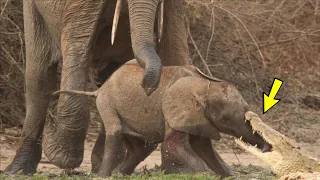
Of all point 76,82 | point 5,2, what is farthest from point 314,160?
point 5,2

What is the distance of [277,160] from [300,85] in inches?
280

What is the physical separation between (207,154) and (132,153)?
0.62 metres

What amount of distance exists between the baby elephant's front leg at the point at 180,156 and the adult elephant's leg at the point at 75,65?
3.91 ft

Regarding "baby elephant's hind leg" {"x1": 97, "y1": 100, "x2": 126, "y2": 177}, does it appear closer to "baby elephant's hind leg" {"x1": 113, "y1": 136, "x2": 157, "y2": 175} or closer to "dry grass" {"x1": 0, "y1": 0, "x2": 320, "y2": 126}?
"baby elephant's hind leg" {"x1": 113, "y1": 136, "x2": 157, "y2": 175}

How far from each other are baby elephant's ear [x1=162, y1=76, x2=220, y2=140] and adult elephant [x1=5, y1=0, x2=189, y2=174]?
38 cm

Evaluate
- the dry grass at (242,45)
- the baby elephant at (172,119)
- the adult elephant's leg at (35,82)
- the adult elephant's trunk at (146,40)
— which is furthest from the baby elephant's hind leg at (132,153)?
the dry grass at (242,45)

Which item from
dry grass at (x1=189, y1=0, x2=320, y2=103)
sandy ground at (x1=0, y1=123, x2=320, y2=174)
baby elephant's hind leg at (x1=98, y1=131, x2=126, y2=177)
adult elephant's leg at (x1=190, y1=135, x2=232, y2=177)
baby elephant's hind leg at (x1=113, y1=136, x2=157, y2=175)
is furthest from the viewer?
dry grass at (x1=189, y1=0, x2=320, y2=103)

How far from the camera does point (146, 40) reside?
6176mm

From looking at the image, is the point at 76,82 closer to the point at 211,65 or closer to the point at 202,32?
the point at 211,65

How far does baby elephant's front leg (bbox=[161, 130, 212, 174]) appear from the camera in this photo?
229 inches

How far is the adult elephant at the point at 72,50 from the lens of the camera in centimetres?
693

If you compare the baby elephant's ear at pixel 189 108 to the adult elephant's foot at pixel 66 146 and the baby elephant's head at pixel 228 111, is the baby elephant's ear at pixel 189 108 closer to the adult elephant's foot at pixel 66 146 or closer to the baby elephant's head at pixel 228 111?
the baby elephant's head at pixel 228 111

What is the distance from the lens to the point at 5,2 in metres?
10.1

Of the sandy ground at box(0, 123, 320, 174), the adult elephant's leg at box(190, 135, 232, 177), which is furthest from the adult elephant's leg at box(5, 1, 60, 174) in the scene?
the adult elephant's leg at box(190, 135, 232, 177)
